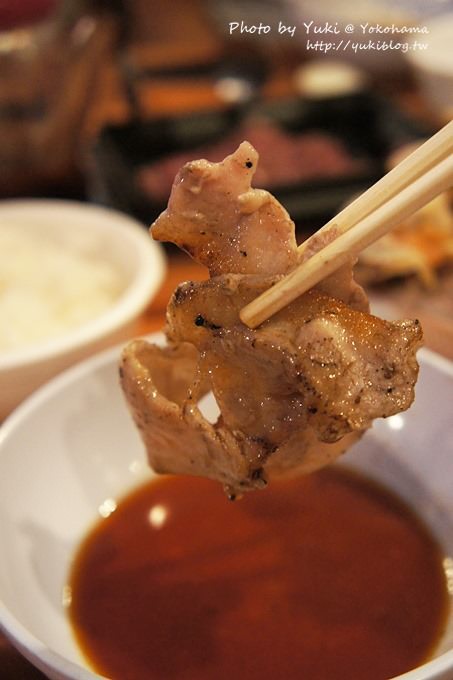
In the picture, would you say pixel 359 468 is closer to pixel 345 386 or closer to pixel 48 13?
pixel 345 386

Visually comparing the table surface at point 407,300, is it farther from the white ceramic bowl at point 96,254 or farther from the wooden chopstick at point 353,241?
the wooden chopstick at point 353,241

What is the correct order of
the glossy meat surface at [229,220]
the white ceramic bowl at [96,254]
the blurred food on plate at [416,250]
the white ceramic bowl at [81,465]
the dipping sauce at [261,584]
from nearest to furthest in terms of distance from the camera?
1. the glossy meat surface at [229,220]
2. the dipping sauce at [261,584]
3. the white ceramic bowl at [81,465]
4. the white ceramic bowl at [96,254]
5. the blurred food on plate at [416,250]

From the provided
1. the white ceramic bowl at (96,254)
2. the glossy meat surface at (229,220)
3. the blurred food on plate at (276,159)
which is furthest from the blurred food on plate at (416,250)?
the glossy meat surface at (229,220)

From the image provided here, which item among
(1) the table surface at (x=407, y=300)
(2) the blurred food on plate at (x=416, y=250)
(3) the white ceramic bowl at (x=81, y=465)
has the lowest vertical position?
(1) the table surface at (x=407, y=300)

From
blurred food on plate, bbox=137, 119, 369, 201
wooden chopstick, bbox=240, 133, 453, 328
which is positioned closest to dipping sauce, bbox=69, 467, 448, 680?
wooden chopstick, bbox=240, 133, 453, 328

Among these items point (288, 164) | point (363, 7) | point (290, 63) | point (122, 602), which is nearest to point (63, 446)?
point (122, 602)

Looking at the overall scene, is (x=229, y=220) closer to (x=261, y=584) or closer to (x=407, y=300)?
(x=261, y=584)

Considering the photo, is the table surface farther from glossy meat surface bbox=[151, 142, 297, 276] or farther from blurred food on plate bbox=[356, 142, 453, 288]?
glossy meat surface bbox=[151, 142, 297, 276]
